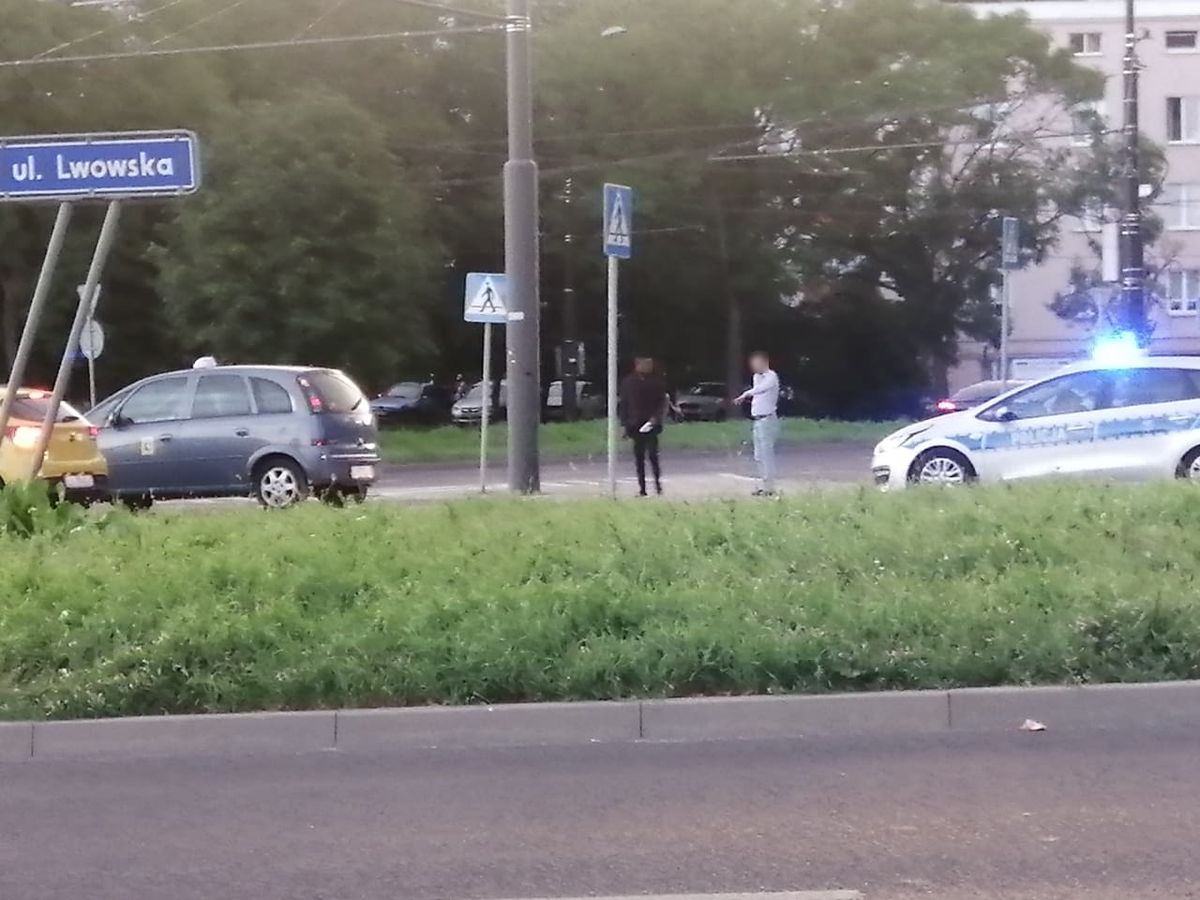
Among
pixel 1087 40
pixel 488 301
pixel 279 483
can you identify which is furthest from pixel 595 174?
pixel 1087 40

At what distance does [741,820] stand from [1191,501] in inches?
230

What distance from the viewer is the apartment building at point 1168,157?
60.2m

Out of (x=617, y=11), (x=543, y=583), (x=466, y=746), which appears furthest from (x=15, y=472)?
(x=617, y=11)

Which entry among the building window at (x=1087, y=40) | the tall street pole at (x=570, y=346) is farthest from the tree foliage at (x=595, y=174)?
the building window at (x=1087, y=40)

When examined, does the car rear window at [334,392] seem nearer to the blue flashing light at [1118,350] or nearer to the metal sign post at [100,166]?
the metal sign post at [100,166]

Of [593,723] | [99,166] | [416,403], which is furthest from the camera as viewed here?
[416,403]

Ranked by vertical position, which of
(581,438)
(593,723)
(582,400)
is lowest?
(593,723)

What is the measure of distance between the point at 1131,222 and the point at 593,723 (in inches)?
836

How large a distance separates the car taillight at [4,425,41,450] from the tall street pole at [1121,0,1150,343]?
651 inches

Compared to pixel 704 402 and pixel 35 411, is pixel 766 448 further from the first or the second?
pixel 704 402

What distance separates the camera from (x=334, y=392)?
61.1 ft

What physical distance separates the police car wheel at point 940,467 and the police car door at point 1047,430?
231 mm

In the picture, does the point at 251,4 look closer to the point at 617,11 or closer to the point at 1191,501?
the point at 617,11

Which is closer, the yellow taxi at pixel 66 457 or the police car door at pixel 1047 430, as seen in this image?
the police car door at pixel 1047 430
